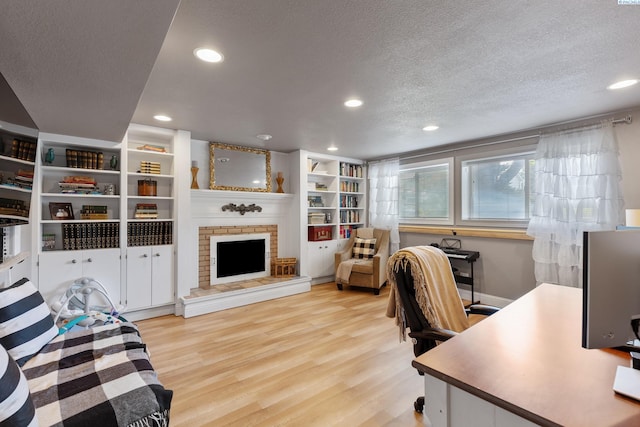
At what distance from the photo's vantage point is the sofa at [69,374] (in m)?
1.02

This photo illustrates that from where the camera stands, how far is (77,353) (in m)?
1.59


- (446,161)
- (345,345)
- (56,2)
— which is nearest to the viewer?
(56,2)

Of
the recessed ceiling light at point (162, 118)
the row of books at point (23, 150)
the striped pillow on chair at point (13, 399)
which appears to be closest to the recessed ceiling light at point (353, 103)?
the recessed ceiling light at point (162, 118)

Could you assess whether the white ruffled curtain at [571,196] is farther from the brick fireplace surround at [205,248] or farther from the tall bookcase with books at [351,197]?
the brick fireplace surround at [205,248]

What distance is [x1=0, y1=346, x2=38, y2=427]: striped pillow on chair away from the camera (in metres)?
0.89

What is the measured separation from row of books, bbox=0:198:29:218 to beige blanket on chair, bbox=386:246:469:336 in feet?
7.46

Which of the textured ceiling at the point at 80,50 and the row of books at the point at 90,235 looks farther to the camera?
the row of books at the point at 90,235

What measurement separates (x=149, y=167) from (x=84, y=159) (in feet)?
2.03

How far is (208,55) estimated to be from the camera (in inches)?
71.8

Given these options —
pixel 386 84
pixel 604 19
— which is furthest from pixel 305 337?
pixel 604 19

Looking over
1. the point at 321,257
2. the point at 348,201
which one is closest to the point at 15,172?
the point at 321,257

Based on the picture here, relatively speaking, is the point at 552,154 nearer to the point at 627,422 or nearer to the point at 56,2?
the point at 627,422

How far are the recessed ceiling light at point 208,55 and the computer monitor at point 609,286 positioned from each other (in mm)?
2004

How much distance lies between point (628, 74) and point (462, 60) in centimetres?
135
